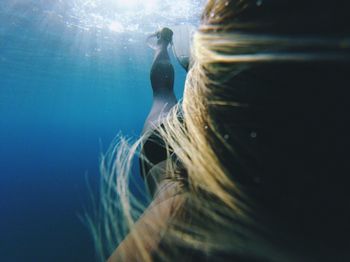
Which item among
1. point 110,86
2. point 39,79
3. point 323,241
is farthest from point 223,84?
point 110,86

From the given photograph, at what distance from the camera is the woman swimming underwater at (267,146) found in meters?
0.84

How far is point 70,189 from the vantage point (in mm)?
19281

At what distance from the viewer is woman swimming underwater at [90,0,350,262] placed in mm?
840

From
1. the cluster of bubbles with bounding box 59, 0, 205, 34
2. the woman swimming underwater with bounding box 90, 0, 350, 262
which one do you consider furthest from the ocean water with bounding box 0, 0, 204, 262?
the woman swimming underwater with bounding box 90, 0, 350, 262

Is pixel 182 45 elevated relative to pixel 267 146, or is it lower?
elevated

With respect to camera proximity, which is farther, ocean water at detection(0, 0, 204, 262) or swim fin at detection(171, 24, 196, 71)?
ocean water at detection(0, 0, 204, 262)

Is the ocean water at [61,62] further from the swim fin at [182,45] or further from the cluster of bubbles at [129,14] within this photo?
the swim fin at [182,45]

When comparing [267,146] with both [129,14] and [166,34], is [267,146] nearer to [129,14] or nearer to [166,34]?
[166,34]

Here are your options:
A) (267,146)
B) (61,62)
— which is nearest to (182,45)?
(267,146)

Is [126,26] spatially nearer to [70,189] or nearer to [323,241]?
[70,189]

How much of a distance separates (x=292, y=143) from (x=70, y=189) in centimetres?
2030

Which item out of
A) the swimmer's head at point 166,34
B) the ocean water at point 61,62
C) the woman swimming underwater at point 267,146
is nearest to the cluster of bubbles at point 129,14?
the ocean water at point 61,62

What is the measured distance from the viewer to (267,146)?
0.94 m

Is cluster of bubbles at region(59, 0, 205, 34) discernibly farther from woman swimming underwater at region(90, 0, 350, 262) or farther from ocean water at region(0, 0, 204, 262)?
woman swimming underwater at region(90, 0, 350, 262)
